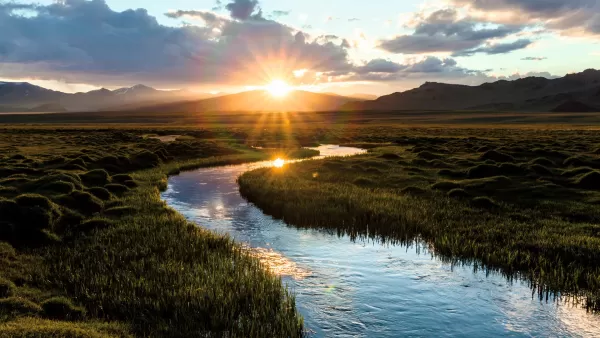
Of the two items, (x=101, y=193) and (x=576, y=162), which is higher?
(x=576, y=162)

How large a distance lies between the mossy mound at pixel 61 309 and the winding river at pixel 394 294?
21.8ft

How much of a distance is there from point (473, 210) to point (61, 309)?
21.7m

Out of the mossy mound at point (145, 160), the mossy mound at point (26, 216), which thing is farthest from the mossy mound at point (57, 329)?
the mossy mound at point (145, 160)

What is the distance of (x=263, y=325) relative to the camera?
12.8m

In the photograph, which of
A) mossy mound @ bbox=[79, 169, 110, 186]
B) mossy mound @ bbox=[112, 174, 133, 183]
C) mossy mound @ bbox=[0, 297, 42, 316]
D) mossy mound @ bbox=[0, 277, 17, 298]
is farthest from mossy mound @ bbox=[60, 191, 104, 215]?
mossy mound @ bbox=[0, 297, 42, 316]

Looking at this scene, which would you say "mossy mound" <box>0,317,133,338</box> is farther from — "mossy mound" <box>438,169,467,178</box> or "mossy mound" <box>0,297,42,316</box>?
"mossy mound" <box>438,169,467,178</box>

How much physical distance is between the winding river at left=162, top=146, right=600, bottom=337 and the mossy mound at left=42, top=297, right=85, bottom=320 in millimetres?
6634

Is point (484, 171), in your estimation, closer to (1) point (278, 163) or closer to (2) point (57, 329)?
(1) point (278, 163)

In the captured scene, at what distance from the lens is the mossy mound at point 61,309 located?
12828 mm

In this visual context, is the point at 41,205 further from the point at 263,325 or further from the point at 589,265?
the point at 589,265

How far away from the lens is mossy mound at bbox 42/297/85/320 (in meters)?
12.8

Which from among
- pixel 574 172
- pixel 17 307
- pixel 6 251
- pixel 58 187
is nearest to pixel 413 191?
pixel 574 172

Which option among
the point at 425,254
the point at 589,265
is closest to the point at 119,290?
the point at 425,254

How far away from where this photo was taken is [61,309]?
13102 millimetres
